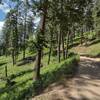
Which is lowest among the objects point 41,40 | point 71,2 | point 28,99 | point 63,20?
point 28,99

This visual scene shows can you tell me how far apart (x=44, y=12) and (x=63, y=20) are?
10.7 feet

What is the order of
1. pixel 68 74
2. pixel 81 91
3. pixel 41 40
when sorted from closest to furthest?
pixel 81 91, pixel 68 74, pixel 41 40

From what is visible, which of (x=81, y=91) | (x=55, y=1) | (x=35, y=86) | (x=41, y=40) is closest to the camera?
(x=81, y=91)

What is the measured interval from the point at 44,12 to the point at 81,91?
1028 cm

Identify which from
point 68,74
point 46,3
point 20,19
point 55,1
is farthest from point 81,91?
point 20,19

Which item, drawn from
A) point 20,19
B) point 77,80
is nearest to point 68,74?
point 77,80

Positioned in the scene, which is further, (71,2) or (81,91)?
(71,2)

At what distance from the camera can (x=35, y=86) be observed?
1848 centimetres

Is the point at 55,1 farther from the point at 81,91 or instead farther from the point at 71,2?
the point at 81,91

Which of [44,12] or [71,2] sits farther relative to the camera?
[71,2]

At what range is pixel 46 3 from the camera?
→ 79.2 feet

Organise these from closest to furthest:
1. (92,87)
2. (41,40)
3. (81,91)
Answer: (81,91) < (92,87) < (41,40)

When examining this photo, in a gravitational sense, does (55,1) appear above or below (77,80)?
above

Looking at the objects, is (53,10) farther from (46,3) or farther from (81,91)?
(81,91)
